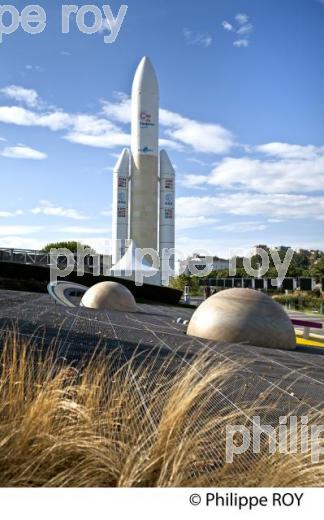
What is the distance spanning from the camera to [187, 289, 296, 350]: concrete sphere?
33.7 ft

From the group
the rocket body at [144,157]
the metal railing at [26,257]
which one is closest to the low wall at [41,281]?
the metal railing at [26,257]

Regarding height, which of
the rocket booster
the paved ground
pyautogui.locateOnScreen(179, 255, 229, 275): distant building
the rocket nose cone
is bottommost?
the paved ground

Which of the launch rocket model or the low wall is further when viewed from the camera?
the launch rocket model

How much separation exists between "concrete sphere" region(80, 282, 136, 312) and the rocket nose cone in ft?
105

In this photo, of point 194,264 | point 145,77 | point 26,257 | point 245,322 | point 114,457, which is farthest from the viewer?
point 194,264

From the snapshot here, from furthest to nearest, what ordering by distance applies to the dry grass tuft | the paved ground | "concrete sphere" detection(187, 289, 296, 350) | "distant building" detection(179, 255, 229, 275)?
"distant building" detection(179, 255, 229, 275) < "concrete sphere" detection(187, 289, 296, 350) < the paved ground < the dry grass tuft

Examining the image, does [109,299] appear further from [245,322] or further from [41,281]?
[41,281]

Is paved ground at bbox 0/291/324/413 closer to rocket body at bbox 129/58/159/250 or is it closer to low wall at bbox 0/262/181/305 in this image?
low wall at bbox 0/262/181/305

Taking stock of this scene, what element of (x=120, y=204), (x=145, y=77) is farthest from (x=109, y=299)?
(x=145, y=77)

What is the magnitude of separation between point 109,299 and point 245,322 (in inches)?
377

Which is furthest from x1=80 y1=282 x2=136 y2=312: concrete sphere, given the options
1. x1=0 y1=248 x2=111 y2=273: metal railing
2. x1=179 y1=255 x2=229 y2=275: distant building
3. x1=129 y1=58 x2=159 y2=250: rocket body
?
x1=179 y1=255 x2=229 y2=275: distant building

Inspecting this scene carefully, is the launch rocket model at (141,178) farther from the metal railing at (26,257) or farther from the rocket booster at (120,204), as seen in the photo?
the metal railing at (26,257)

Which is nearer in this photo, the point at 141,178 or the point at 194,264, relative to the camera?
the point at 141,178

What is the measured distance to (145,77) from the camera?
4672 cm
